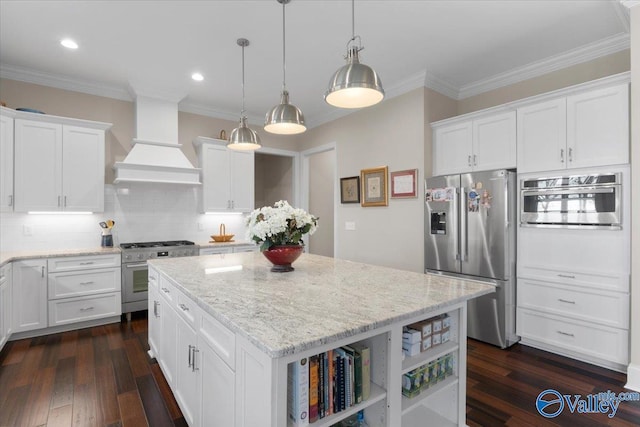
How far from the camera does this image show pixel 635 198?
2.29 metres

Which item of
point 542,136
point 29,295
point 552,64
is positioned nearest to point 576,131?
point 542,136

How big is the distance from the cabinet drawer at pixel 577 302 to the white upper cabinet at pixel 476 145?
3.91 ft

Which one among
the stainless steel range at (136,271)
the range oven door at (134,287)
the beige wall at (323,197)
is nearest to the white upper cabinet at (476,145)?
the beige wall at (323,197)

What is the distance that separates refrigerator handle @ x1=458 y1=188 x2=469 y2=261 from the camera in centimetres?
330

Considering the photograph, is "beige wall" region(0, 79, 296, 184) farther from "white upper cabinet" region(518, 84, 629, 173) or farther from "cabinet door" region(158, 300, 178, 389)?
"white upper cabinet" region(518, 84, 629, 173)

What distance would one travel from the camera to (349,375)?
1.25m

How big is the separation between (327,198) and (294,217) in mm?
4040

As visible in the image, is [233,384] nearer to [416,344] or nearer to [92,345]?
[416,344]

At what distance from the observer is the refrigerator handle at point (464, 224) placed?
330 centimetres

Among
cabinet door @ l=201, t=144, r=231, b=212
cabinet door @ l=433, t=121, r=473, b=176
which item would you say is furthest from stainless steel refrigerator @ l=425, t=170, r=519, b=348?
cabinet door @ l=201, t=144, r=231, b=212

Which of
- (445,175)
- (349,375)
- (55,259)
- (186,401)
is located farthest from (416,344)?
(55,259)

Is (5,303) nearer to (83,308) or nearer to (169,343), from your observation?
(83,308)

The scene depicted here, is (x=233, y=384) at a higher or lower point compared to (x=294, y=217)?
lower

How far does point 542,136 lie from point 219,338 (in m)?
3.16
